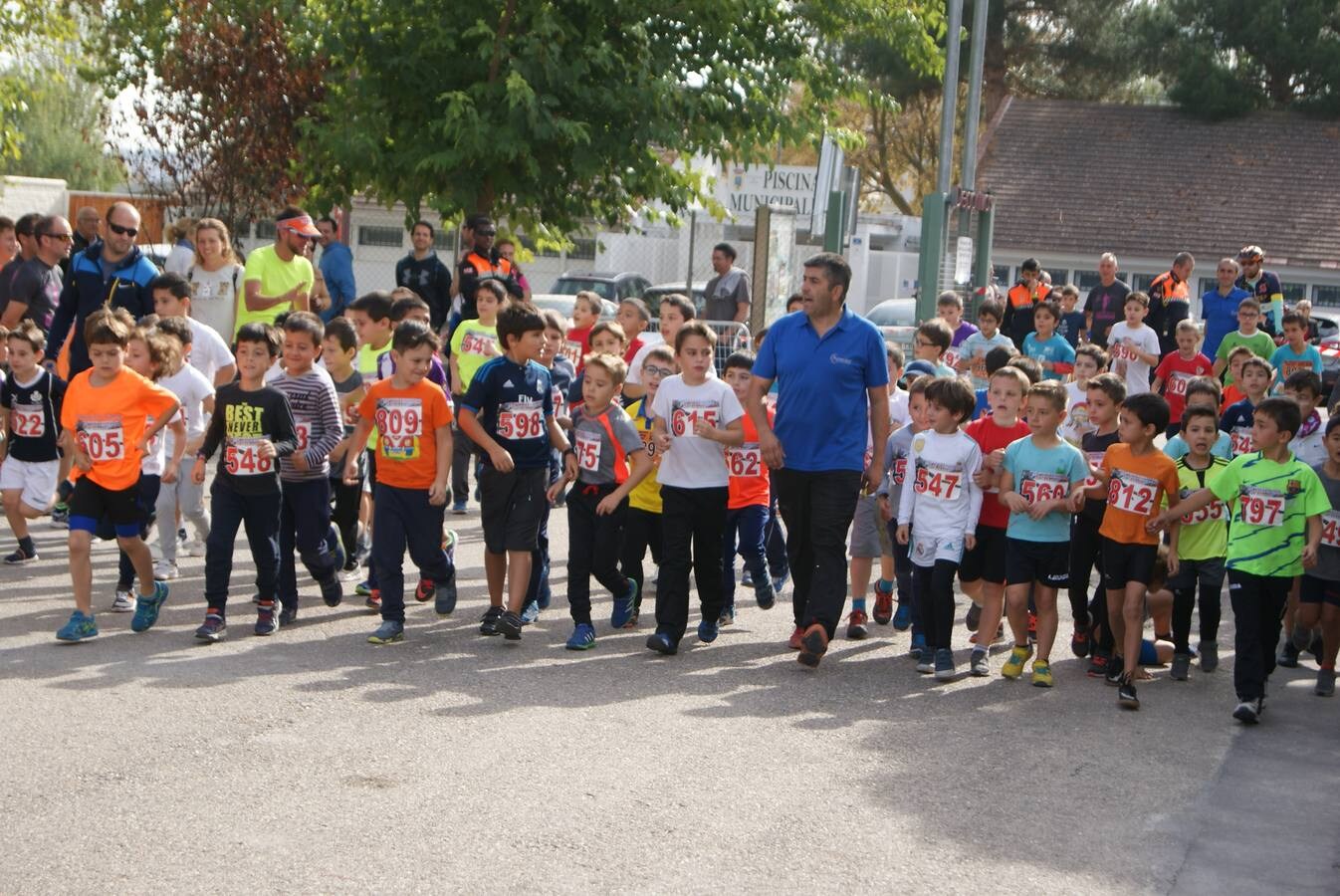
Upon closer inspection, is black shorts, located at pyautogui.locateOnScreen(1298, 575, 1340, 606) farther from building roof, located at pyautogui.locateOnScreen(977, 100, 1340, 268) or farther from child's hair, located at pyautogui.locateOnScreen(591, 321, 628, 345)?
building roof, located at pyautogui.locateOnScreen(977, 100, 1340, 268)

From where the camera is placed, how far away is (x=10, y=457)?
32.3 feet

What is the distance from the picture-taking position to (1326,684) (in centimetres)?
837

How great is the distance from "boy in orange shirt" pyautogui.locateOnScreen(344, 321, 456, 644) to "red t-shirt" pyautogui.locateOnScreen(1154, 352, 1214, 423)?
291 inches

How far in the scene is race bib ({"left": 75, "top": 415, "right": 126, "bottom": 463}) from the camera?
8.28 meters

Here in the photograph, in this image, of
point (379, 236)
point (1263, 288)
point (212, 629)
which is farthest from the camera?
point (379, 236)

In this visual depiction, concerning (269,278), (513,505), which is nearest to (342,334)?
(513,505)

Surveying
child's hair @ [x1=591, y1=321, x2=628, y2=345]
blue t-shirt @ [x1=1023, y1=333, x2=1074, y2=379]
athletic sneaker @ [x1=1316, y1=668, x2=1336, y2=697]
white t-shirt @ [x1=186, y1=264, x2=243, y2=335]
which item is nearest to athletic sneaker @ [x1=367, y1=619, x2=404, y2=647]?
child's hair @ [x1=591, y1=321, x2=628, y2=345]

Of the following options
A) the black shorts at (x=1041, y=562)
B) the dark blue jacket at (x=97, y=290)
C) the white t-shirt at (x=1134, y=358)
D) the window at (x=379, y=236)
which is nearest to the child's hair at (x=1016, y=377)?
the black shorts at (x=1041, y=562)

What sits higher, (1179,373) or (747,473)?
(1179,373)

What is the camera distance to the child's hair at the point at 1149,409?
8148mm

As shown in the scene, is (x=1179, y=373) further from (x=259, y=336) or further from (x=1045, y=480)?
(x=259, y=336)

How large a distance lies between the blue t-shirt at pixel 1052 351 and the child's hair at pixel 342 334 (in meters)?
6.37

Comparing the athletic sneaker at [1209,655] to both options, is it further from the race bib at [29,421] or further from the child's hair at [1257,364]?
the race bib at [29,421]

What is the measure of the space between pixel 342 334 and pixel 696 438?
2.30 meters
